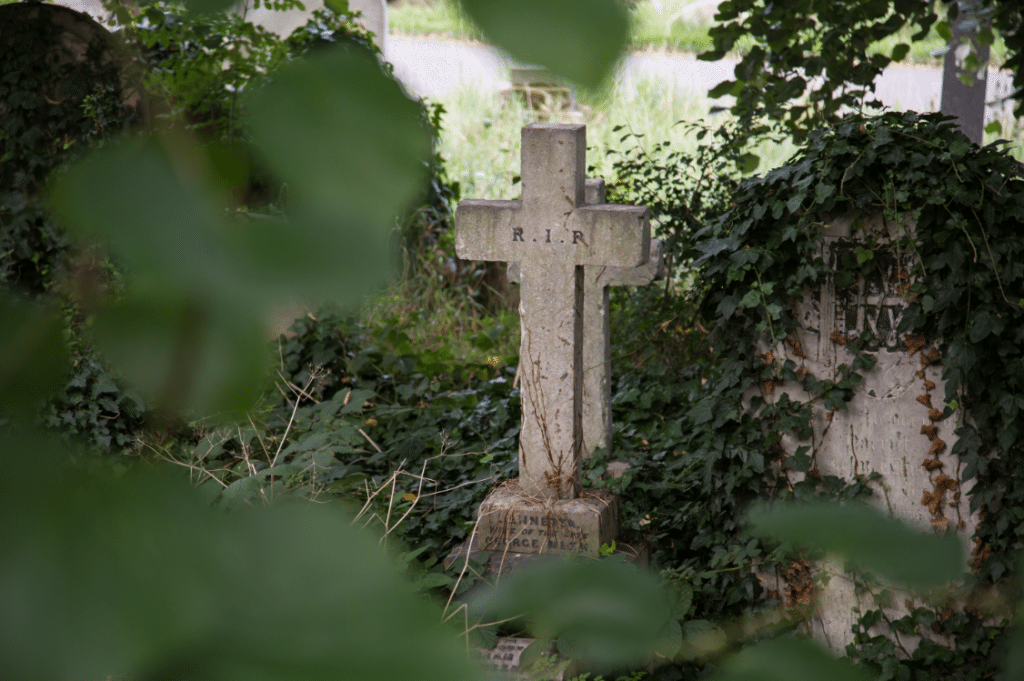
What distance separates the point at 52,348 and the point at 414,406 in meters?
4.59

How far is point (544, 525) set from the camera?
3.19 metres

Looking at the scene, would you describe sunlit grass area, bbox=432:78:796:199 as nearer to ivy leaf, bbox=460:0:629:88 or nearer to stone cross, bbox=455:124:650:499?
ivy leaf, bbox=460:0:629:88

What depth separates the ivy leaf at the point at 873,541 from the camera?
0.33m

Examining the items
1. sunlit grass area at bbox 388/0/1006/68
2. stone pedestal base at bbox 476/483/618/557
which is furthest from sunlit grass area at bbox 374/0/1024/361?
stone pedestal base at bbox 476/483/618/557

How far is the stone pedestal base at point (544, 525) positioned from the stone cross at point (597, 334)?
55 cm

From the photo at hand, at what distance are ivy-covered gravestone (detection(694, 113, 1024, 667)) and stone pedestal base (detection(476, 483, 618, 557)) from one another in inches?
24.1

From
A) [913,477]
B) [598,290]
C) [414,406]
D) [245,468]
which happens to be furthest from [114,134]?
[414,406]

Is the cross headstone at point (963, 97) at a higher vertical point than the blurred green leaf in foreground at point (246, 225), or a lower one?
higher

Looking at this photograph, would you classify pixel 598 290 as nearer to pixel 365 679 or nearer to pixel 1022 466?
pixel 1022 466

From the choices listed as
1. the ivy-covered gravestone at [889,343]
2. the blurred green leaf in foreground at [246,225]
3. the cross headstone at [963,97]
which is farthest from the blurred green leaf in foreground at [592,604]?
the cross headstone at [963,97]

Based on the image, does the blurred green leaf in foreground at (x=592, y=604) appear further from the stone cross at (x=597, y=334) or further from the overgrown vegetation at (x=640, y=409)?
the stone cross at (x=597, y=334)

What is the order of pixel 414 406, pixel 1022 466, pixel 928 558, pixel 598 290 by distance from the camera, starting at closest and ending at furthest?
pixel 928 558 < pixel 1022 466 < pixel 598 290 < pixel 414 406

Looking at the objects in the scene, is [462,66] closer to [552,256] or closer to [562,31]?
[562,31]

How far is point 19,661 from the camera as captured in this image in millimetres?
230
